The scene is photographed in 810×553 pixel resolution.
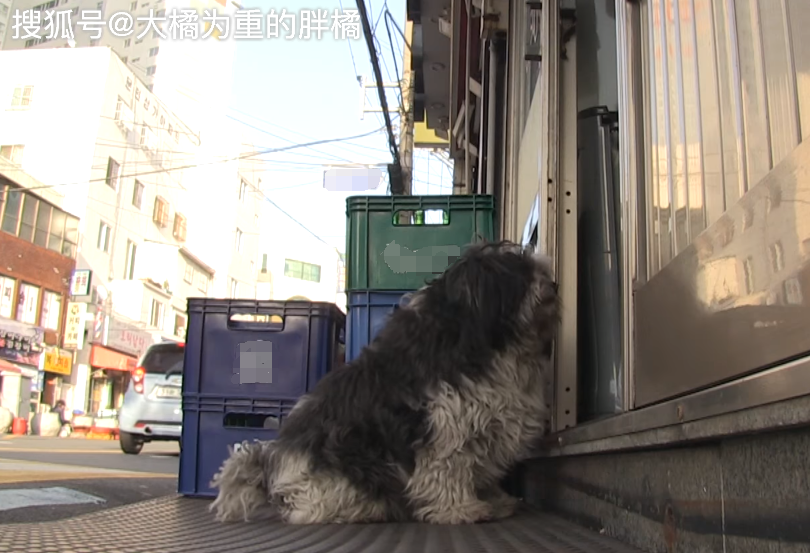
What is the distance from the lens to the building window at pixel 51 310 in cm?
2889

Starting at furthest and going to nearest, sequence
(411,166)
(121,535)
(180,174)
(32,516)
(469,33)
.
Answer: (180,174), (411,166), (469,33), (32,516), (121,535)

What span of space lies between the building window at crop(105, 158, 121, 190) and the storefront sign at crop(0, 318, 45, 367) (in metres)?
8.35

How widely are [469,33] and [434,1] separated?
1644 mm

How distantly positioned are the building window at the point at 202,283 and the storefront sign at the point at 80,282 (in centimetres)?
1137

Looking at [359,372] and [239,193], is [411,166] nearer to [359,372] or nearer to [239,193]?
[359,372]

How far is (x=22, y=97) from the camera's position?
111 feet

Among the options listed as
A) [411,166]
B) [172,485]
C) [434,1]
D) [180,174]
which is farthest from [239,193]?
[172,485]

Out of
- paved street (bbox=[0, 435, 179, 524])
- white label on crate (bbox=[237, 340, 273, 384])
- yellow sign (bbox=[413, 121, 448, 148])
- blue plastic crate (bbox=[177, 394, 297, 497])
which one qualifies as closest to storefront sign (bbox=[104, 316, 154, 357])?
yellow sign (bbox=[413, 121, 448, 148])

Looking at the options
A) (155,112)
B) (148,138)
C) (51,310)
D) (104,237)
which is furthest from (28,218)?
(155,112)

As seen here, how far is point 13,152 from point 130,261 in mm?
7347

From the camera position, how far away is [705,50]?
5.05ft

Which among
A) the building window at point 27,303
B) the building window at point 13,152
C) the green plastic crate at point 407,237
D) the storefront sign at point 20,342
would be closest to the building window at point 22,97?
the building window at point 13,152

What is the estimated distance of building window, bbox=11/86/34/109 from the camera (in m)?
33.7

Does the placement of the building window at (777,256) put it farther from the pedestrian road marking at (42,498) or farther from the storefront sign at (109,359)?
the storefront sign at (109,359)
